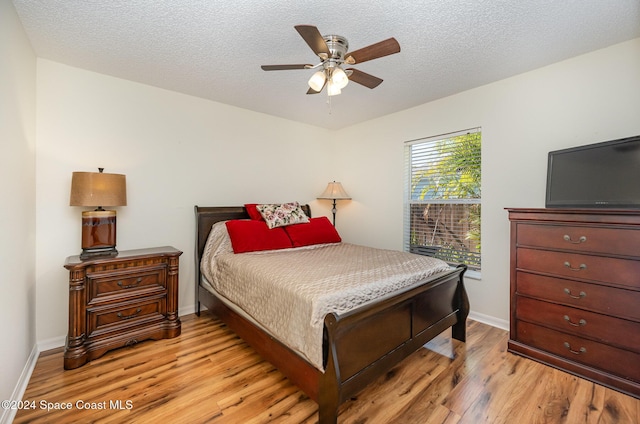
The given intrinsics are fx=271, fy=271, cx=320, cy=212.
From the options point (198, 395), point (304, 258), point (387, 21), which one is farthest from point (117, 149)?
point (387, 21)

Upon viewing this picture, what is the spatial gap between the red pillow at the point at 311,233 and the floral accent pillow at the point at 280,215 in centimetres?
7

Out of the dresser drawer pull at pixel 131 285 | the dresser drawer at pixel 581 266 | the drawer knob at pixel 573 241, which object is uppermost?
the drawer knob at pixel 573 241

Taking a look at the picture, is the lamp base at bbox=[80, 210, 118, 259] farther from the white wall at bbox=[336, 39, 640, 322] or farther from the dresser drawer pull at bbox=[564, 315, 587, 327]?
the dresser drawer pull at bbox=[564, 315, 587, 327]

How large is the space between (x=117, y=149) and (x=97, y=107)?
40 centimetres

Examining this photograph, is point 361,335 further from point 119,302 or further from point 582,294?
point 119,302

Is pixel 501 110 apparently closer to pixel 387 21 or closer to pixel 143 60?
pixel 387 21

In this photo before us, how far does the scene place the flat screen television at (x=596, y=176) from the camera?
1870 millimetres

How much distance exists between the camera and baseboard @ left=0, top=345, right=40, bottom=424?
145 centimetres

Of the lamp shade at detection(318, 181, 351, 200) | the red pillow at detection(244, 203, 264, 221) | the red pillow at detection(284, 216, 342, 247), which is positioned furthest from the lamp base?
the lamp shade at detection(318, 181, 351, 200)

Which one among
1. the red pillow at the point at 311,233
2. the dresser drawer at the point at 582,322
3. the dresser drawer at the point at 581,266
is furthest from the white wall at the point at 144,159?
the dresser drawer at the point at 582,322

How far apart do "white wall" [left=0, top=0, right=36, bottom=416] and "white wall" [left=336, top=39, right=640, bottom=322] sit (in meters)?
3.46

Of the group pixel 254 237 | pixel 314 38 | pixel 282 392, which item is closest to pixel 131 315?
pixel 254 237

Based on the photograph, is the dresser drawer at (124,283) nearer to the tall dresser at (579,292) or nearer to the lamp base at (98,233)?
the lamp base at (98,233)

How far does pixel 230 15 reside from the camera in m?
1.74
